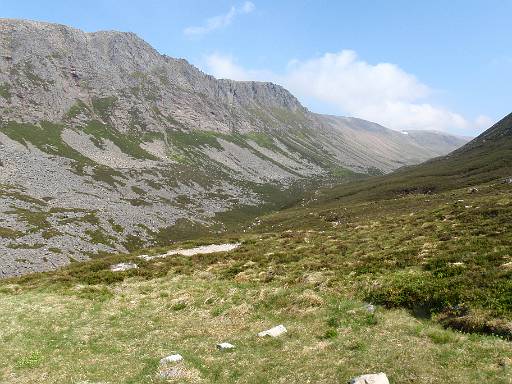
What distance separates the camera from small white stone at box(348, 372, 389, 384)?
46.6 feet

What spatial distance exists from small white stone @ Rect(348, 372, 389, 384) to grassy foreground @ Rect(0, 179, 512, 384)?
66 centimetres

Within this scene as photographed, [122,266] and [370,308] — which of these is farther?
[122,266]

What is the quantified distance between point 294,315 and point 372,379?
9.62 metres

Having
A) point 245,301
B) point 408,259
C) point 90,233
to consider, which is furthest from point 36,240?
point 408,259

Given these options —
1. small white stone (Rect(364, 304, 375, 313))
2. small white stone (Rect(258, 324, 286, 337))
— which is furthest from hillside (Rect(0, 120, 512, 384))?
small white stone (Rect(258, 324, 286, 337))

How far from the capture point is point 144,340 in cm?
2278

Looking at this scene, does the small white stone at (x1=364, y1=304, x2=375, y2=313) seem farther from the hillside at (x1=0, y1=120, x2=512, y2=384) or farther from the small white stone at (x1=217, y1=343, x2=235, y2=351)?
the small white stone at (x1=217, y1=343, x2=235, y2=351)

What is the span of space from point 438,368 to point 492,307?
6331mm

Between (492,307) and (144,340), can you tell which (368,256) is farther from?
(144,340)

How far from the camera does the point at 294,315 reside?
23.8 metres

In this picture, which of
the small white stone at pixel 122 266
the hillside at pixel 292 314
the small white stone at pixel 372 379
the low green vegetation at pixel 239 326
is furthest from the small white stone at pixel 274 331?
the small white stone at pixel 122 266

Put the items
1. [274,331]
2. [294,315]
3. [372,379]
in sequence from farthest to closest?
[294,315]
[274,331]
[372,379]

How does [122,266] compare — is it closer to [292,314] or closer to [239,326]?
[239,326]

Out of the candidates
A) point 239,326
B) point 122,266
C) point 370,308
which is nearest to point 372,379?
point 370,308
